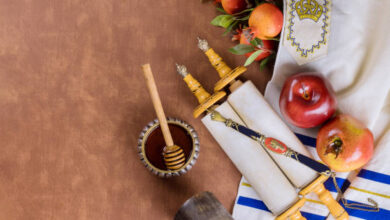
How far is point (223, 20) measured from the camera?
67 centimetres

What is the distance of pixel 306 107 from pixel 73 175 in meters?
0.48

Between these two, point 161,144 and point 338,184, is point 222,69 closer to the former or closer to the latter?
point 161,144

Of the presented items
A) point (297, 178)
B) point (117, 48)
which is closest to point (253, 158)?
point (297, 178)

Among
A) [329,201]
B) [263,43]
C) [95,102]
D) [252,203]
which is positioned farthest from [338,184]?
[95,102]

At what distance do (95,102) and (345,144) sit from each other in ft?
1.61

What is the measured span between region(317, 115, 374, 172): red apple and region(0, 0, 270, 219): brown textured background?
173 mm

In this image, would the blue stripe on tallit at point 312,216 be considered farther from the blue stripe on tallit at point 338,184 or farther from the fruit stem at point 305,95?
the fruit stem at point 305,95

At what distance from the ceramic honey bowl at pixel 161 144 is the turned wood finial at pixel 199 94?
1.7 inches

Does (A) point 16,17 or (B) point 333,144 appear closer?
(B) point 333,144

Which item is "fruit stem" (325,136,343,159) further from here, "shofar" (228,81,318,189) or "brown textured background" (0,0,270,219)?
"brown textured background" (0,0,270,219)

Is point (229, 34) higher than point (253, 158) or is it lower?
higher

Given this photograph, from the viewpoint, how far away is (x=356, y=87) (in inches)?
24.7

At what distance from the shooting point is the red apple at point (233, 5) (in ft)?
2.11

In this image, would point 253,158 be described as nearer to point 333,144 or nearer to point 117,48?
point 333,144
